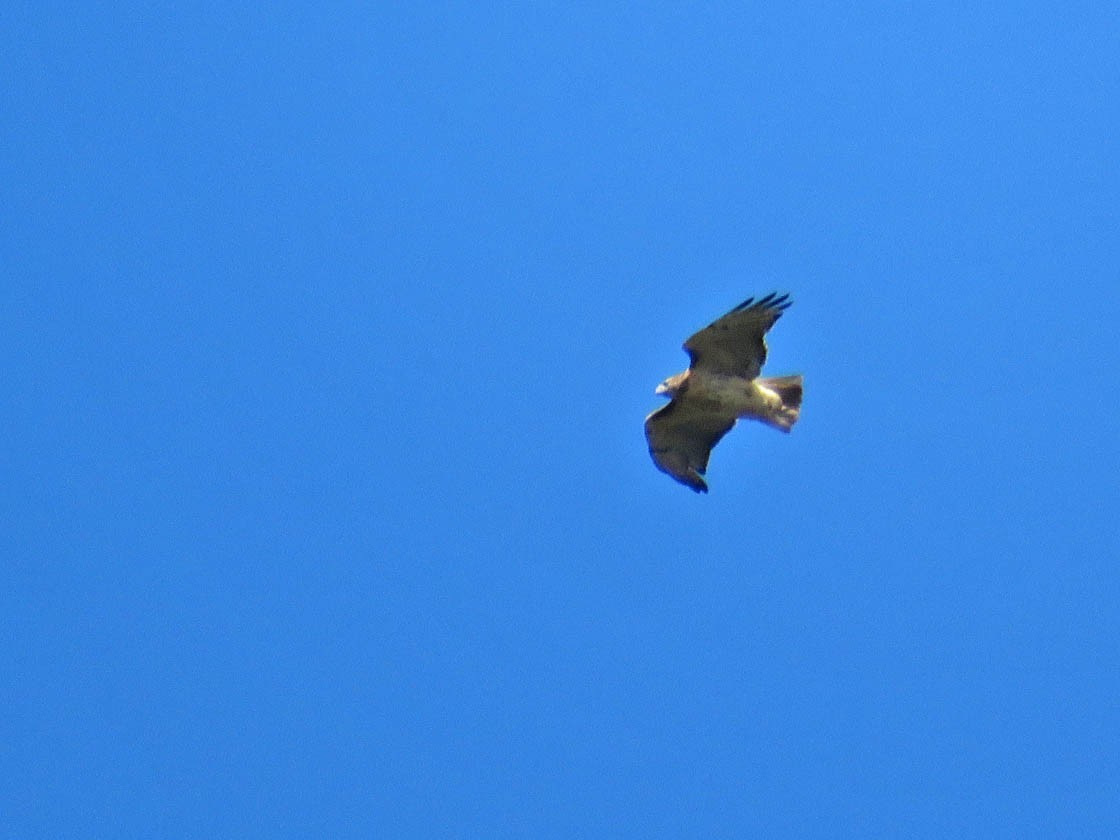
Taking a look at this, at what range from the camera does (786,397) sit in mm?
15359

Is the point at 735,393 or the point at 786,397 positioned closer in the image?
the point at 735,393

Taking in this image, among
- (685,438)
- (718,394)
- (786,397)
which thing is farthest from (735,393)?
(685,438)

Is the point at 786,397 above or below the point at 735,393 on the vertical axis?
above

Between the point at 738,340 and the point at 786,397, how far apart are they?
3.11 ft

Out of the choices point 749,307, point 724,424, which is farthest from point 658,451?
point 749,307

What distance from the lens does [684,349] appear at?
1506 centimetres

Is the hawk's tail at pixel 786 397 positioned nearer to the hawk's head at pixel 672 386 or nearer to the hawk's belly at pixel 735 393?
the hawk's belly at pixel 735 393

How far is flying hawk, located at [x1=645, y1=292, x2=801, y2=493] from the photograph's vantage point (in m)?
14.8

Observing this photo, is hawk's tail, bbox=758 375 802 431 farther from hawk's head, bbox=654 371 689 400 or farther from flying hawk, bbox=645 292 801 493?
hawk's head, bbox=654 371 689 400

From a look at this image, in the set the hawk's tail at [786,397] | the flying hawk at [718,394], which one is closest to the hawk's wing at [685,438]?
the flying hawk at [718,394]

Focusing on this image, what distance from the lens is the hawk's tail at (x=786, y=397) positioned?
15328 millimetres

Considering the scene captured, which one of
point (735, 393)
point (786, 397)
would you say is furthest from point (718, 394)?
point (786, 397)

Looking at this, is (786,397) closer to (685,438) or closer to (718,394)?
(718,394)

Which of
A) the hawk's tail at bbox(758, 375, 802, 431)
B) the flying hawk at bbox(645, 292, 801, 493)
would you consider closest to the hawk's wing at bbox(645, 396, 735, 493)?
the flying hawk at bbox(645, 292, 801, 493)
